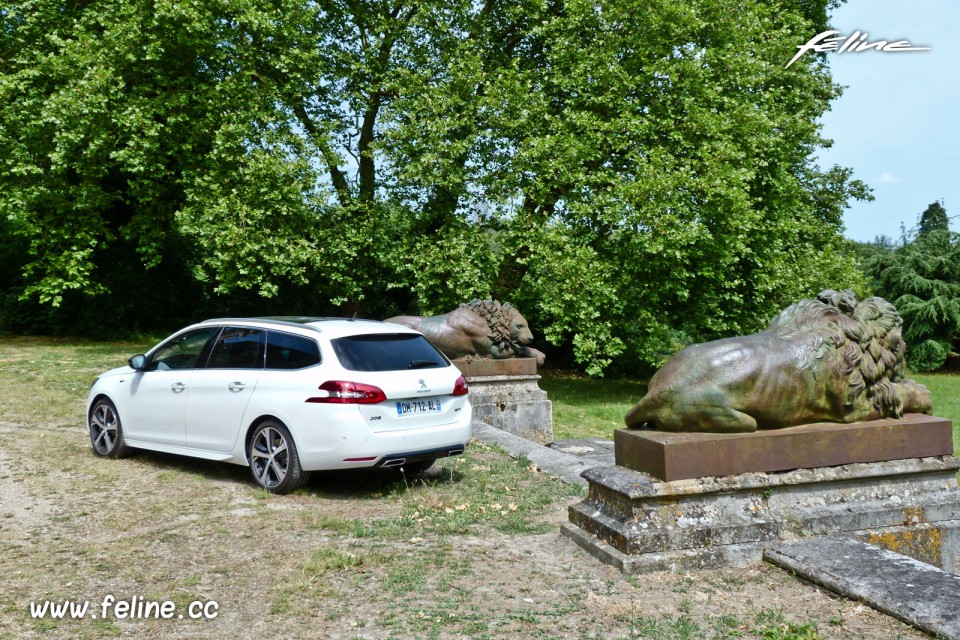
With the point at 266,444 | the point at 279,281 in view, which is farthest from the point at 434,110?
the point at 266,444

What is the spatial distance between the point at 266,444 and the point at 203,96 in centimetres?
1401

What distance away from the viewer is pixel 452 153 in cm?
1809

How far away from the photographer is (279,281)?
24.0m

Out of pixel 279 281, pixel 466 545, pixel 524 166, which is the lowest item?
pixel 466 545

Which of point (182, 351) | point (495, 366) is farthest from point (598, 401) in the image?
point (182, 351)

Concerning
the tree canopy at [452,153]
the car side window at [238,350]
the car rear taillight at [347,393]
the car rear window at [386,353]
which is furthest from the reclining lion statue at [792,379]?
the tree canopy at [452,153]

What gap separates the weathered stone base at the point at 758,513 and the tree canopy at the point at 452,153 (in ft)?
37.8

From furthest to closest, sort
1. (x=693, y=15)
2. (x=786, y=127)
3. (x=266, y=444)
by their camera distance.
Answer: (x=786, y=127)
(x=693, y=15)
(x=266, y=444)

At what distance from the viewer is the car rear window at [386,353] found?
21.9 ft

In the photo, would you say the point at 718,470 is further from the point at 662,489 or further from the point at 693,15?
the point at 693,15

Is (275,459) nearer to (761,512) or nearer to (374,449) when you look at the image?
(374,449)

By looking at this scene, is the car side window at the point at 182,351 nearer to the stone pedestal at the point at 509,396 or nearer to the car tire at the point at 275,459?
the car tire at the point at 275,459

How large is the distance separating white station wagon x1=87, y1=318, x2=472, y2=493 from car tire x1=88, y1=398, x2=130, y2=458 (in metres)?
0.12

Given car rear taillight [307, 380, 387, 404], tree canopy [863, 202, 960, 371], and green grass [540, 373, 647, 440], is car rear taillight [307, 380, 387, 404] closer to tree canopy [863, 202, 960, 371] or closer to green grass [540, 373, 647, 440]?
green grass [540, 373, 647, 440]
